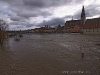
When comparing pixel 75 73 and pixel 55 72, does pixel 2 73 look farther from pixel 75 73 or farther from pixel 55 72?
pixel 75 73

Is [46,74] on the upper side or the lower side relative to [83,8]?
lower

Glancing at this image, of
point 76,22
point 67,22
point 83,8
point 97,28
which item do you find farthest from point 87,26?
point 67,22

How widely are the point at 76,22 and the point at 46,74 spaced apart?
528 ft

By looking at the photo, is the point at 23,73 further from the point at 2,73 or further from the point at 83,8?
the point at 83,8

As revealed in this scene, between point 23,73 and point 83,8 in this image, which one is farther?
point 83,8

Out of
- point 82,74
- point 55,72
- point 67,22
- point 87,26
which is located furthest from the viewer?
point 67,22

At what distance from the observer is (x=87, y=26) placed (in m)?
101

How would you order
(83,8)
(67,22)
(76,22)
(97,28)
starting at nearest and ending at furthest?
(97,28), (83,8), (76,22), (67,22)

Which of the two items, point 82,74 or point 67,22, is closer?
point 82,74

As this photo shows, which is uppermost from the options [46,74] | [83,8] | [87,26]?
[83,8]

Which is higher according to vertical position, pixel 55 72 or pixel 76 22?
pixel 76 22

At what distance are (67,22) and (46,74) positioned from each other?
175467 millimetres

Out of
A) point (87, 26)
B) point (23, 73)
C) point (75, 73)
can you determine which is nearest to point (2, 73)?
A: point (23, 73)

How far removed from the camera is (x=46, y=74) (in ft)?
40.5
